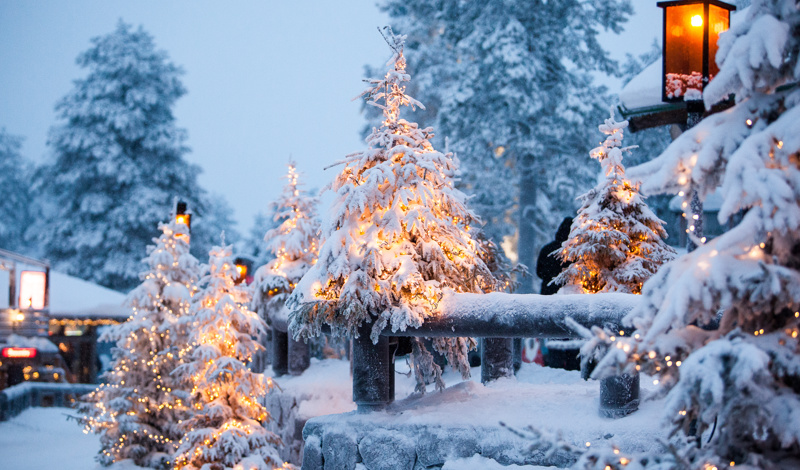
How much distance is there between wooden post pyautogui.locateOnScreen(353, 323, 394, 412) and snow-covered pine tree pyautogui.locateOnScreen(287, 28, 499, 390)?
0.93 ft

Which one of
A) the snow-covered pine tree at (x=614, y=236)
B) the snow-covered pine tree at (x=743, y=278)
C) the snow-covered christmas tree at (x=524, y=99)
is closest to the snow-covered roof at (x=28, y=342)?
the snow-covered christmas tree at (x=524, y=99)

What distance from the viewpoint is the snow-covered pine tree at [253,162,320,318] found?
12078 millimetres

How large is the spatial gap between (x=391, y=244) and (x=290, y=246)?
19.0 ft

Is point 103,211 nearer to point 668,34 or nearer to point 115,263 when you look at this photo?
point 115,263

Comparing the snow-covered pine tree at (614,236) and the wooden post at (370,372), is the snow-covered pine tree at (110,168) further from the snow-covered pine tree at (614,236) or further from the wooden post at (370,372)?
the snow-covered pine tree at (614,236)

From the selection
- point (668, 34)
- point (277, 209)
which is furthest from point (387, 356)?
point (277, 209)

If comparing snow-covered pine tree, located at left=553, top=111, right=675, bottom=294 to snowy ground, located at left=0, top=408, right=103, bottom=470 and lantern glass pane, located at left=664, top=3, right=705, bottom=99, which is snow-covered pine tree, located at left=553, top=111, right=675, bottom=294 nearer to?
lantern glass pane, located at left=664, top=3, right=705, bottom=99

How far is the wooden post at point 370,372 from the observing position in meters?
6.71

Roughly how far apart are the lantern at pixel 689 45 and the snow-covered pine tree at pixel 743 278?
2.86 metres

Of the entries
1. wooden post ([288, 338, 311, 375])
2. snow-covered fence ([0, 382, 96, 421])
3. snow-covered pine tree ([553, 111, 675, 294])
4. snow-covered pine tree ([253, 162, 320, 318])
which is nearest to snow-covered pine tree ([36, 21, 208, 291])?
snow-covered fence ([0, 382, 96, 421])

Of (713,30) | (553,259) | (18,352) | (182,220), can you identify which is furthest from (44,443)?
(713,30)

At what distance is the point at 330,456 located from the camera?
662 centimetres

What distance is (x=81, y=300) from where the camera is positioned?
827 inches

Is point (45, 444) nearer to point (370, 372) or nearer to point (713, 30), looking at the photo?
point (370, 372)
